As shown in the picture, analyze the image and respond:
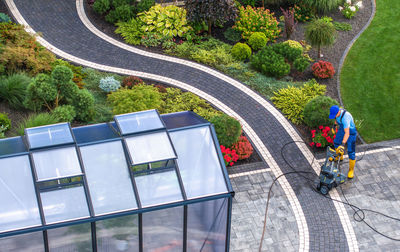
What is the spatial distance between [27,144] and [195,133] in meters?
3.66

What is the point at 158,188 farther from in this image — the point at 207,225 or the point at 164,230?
the point at 207,225

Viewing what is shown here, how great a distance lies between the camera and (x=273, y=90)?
20047mm

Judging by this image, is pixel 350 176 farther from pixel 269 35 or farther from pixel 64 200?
pixel 64 200

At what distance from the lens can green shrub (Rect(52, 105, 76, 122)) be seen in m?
17.2

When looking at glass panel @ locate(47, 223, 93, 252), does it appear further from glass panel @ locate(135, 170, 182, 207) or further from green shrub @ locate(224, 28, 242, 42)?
green shrub @ locate(224, 28, 242, 42)

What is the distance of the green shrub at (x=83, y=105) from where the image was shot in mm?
17656

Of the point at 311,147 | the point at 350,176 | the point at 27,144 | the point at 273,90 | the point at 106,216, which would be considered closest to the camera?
the point at 106,216

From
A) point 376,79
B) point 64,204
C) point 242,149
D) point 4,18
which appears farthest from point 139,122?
point 4,18

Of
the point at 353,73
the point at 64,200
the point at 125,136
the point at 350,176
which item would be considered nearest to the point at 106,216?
the point at 64,200

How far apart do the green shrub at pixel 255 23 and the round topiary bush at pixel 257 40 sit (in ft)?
1.45

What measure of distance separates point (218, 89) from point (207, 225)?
333 inches

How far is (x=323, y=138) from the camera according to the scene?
1775 cm

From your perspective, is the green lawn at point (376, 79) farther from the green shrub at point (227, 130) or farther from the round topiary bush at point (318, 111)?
the green shrub at point (227, 130)

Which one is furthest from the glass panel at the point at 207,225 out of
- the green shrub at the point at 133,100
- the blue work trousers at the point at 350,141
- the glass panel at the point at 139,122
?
the green shrub at the point at 133,100
